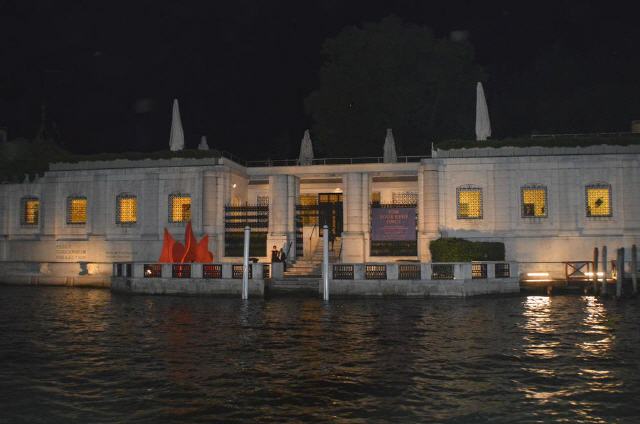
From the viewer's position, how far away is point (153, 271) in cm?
3192

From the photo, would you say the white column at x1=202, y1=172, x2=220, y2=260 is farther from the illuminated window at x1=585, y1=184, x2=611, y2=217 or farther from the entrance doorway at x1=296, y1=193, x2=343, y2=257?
the illuminated window at x1=585, y1=184, x2=611, y2=217

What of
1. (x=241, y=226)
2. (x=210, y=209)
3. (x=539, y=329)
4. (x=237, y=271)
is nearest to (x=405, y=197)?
(x=241, y=226)

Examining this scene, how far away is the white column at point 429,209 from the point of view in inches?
1395

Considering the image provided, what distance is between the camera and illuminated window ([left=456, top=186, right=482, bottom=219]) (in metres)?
35.5

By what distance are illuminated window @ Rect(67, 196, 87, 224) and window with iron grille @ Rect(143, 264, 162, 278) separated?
32.9 ft

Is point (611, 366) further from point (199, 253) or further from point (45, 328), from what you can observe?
point (199, 253)

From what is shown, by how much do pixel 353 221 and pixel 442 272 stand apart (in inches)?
389

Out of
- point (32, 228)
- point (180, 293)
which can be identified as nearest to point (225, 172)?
point (180, 293)

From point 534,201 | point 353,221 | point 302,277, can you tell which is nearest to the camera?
point 302,277

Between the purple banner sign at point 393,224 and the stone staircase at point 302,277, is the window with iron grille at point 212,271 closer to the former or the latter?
the stone staircase at point 302,277

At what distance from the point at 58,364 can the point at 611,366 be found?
1297cm

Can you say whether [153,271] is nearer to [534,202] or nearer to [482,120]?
[482,120]

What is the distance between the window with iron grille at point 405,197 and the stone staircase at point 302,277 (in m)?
6.61

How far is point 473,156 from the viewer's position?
35625mm
